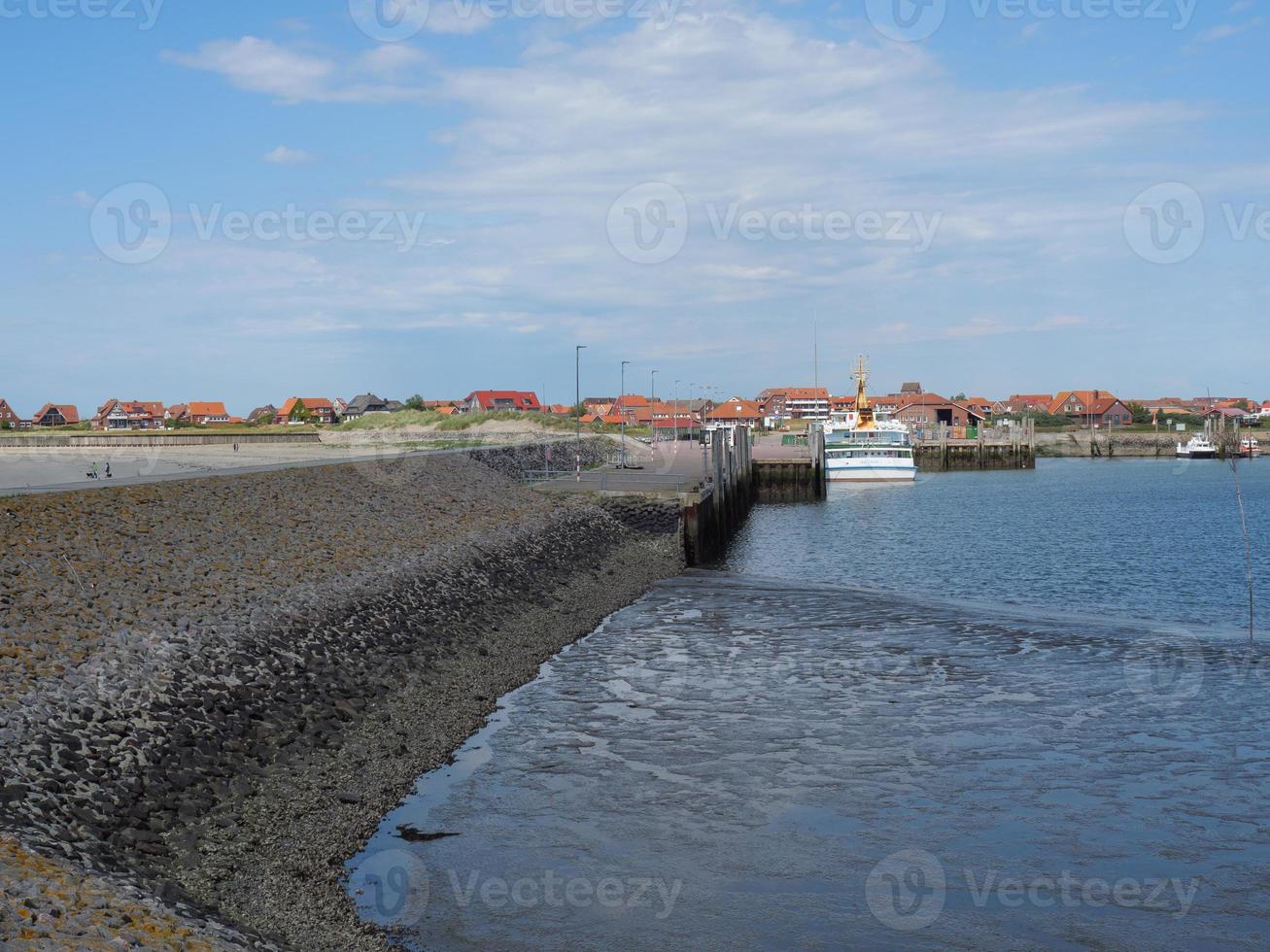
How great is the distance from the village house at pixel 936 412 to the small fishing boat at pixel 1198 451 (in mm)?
31594

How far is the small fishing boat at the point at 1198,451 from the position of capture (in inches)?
5531

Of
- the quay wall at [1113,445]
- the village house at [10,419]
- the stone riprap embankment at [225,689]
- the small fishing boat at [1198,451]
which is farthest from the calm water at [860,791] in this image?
the village house at [10,419]

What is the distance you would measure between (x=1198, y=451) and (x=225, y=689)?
149m

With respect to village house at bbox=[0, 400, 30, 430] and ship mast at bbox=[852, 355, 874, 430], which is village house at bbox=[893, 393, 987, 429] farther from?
village house at bbox=[0, 400, 30, 430]

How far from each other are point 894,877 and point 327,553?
16601 mm

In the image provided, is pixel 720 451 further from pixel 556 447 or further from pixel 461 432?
pixel 461 432

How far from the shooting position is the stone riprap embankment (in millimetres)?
10336

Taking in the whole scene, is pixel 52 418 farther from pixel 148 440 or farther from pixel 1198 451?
pixel 1198 451

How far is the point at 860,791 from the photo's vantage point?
15172mm

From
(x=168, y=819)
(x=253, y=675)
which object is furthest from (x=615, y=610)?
(x=168, y=819)

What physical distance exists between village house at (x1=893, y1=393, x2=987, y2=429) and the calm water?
463ft

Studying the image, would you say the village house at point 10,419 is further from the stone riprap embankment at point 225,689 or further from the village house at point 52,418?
the stone riprap embankment at point 225,689

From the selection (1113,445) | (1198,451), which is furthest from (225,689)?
(1113,445)

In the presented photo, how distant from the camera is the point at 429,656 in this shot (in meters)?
21.1
